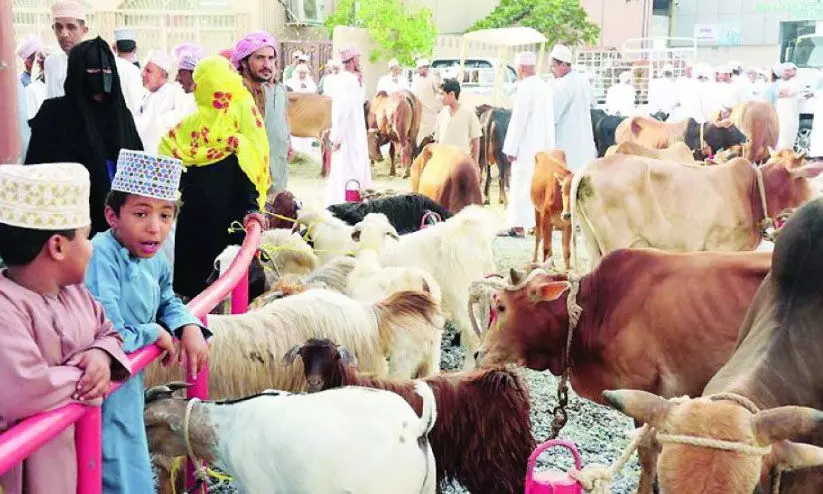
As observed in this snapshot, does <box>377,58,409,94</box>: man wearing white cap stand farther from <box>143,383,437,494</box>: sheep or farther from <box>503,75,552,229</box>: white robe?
<box>143,383,437,494</box>: sheep

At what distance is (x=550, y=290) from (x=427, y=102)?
1505cm

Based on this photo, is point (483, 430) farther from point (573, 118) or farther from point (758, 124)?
point (758, 124)

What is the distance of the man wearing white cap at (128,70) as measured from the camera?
26.7 ft

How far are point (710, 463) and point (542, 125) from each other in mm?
8977

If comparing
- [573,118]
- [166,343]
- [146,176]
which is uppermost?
[146,176]

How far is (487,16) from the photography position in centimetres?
3425

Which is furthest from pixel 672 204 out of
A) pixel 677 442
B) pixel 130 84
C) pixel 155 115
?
pixel 677 442

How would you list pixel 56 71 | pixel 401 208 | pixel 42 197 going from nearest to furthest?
pixel 42 197, pixel 56 71, pixel 401 208

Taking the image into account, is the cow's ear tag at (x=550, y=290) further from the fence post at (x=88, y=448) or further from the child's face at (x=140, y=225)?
the fence post at (x=88, y=448)

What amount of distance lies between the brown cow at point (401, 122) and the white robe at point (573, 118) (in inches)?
266

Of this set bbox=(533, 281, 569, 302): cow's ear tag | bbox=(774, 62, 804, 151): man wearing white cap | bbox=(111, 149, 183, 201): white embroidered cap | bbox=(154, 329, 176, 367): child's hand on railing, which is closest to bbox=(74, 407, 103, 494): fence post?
bbox=(154, 329, 176, 367): child's hand on railing

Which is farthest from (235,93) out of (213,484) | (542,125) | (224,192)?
(542,125)

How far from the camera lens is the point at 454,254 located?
6.04m

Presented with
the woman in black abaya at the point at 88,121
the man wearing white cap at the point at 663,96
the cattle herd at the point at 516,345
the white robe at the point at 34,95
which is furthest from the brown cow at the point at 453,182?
the man wearing white cap at the point at 663,96
